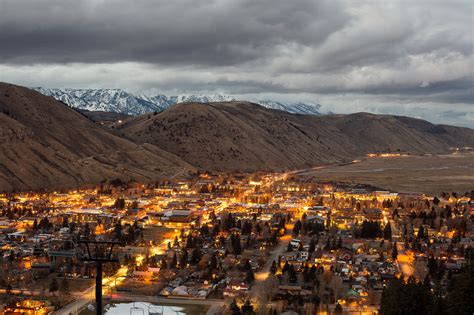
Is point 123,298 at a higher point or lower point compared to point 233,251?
lower

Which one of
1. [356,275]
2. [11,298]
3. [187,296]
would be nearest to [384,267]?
[356,275]

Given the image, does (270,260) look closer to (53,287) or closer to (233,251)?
(233,251)

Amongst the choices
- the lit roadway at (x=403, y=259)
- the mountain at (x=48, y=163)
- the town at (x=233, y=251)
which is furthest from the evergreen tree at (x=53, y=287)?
the mountain at (x=48, y=163)

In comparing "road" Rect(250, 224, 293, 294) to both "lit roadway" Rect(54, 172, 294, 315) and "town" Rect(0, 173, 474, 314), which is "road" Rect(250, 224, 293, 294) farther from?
"town" Rect(0, 173, 474, 314)

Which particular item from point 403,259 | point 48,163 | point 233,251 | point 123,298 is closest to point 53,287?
point 123,298

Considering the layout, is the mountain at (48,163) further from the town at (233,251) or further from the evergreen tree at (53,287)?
the evergreen tree at (53,287)

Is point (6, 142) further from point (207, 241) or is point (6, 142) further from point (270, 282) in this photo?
point (270, 282)

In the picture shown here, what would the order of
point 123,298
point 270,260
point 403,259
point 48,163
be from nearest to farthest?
point 123,298 < point 270,260 < point 403,259 < point 48,163

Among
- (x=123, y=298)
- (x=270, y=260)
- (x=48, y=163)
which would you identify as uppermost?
(x=48, y=163)

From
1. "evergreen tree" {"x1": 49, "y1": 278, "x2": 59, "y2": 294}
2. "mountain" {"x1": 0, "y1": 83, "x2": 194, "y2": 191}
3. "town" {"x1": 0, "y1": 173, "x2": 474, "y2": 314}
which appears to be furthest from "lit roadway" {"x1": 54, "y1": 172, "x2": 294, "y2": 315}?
"mountain" {"x1": 0, "y1": 83, "x2": 194, "y2": 191}
